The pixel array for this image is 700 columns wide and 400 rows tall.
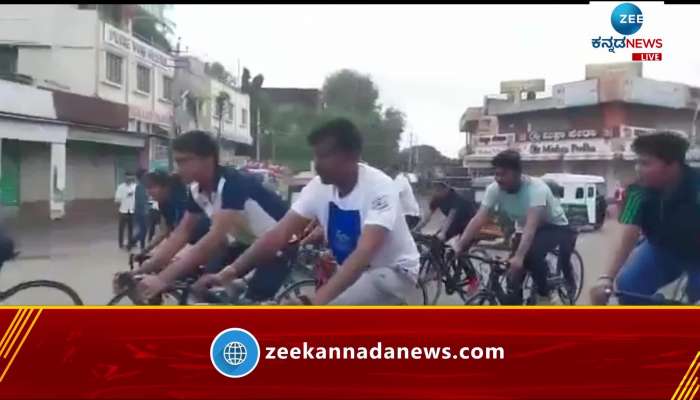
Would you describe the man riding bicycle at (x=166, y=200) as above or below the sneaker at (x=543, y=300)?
above

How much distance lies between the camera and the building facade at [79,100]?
12.6 feet

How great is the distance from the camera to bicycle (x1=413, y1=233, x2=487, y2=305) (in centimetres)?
405

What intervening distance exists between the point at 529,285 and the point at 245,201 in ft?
4.25

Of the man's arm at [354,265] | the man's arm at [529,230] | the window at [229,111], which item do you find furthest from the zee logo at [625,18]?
the window at [229,111]

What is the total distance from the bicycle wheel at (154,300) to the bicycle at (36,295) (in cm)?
15

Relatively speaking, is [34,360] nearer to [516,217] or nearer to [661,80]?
[516,217]

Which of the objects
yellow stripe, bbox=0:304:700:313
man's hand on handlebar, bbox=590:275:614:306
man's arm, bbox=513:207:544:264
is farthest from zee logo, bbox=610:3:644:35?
yellow stripe, bbox=0:304:700:313

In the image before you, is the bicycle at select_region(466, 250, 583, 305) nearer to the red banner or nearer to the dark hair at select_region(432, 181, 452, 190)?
the red banner

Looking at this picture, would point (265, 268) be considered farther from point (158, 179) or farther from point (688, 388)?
point (688, 388)

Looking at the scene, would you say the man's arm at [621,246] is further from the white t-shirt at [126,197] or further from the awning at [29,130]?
the awning at [29,130]

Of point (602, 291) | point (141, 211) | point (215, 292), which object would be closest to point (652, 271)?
point (602, 291)

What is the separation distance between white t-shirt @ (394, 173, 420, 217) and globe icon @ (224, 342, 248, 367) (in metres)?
0.90

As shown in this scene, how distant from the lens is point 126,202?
12.6 feet

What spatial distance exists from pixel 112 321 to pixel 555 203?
196 centimetres
